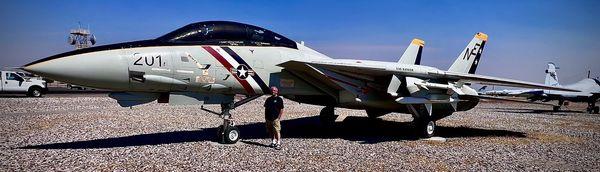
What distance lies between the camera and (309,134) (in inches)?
427

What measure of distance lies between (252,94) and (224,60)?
109cm

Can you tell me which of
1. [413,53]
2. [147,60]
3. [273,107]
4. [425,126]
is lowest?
[425,126]

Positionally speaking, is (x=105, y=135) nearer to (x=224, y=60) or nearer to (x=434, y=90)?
(x=224, y=60)

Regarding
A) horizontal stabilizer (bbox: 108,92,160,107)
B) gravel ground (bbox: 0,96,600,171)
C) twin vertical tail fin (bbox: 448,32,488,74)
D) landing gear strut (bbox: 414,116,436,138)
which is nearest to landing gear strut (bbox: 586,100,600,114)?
gravel ground (bbox: 0,96,600,171)

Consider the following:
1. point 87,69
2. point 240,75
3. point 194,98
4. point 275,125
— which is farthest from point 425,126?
point 87,69

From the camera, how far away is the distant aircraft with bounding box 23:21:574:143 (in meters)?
7.14

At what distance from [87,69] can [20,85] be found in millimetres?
26073

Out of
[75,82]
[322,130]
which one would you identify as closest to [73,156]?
[75,82]

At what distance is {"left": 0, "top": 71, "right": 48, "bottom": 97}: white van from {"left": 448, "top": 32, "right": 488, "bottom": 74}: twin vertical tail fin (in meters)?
27.0

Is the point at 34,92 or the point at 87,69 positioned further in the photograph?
the point at 34,92

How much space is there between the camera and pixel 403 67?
10297 mm

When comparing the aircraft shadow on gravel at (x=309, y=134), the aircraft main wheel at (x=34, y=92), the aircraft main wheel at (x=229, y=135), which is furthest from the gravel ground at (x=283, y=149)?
the aircraft main wheel at (x=34, y=92)

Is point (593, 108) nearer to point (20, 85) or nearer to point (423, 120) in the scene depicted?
point (423, 120)

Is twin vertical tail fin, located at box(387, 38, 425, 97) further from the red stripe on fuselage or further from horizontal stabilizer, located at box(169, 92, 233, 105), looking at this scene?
horizontal stabilizer, located at box(169, 92, 233, 105)
